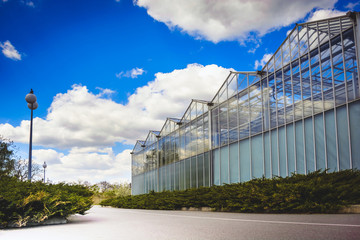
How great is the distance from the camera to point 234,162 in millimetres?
21500

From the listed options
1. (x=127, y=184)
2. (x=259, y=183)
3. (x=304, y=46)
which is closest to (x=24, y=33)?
(x=259, y=183)

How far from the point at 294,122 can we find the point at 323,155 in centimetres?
245

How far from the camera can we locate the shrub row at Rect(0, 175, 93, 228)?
333 inches

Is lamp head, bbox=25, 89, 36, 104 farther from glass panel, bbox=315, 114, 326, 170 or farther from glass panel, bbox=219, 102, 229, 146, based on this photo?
glass panel, bbox=315, 114, 326, 170

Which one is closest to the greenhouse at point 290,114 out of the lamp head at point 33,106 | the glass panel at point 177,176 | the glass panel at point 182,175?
the glass panel at point 182,175

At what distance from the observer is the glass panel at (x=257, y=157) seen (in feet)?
61.9

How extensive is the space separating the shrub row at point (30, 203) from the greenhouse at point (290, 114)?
967cm

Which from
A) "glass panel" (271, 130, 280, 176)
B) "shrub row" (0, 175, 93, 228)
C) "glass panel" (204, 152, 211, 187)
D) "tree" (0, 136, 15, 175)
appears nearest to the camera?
"shrub row" (0, 175, 93, 228)

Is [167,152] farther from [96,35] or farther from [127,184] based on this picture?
[127,184]

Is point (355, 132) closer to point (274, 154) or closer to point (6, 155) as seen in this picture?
point (274, 154)

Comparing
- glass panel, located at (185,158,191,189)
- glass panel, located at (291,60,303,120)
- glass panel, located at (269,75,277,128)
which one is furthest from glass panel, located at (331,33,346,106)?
glass panel, located at (185,158,191,189)

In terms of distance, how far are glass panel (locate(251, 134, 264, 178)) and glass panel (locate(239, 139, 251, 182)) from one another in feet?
1.68

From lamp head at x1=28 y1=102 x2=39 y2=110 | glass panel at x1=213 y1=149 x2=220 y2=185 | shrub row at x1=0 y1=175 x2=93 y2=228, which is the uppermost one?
lamp head at x1=28 y1=102 x2=39 y2=110

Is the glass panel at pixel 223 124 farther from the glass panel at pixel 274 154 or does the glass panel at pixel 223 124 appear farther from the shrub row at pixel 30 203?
the shrub row at pixel 30 203
